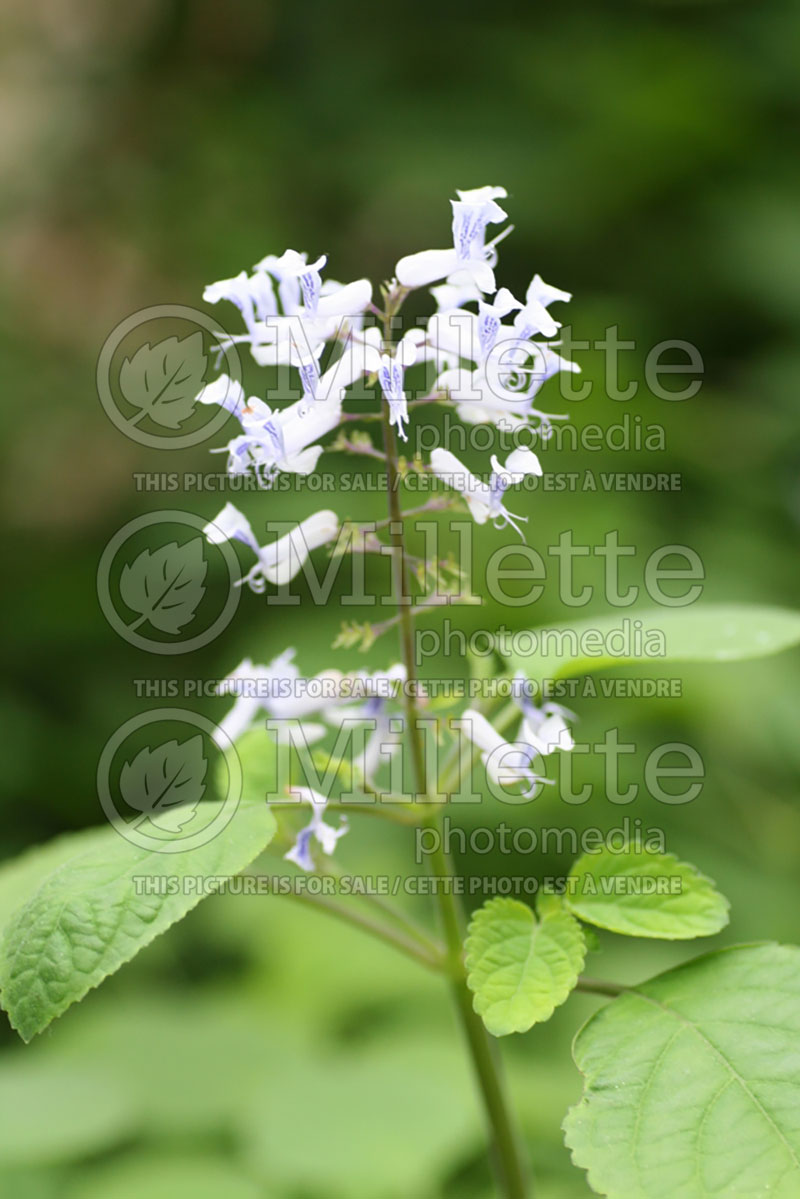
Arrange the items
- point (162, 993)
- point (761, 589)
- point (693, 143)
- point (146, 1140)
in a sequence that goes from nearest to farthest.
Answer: point (146, 1140) → point (162, 993) → point (761, 589) → point (693, 143)

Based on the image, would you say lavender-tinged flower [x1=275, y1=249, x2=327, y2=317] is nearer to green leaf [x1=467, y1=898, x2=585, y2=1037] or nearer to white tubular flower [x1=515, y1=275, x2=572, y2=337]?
white tubular flower [x1=515, y1=275, x2=572, y2=337]

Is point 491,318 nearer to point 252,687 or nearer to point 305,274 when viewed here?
point 305,274

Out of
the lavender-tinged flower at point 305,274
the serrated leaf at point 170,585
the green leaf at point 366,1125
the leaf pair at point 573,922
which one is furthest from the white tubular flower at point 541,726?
the serrated leaf at point 170,585

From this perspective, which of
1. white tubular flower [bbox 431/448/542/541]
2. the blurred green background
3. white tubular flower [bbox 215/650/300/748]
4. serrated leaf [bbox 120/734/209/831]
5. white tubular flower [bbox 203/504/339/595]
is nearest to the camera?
white tubular flower [bbox 431/448/542/541]

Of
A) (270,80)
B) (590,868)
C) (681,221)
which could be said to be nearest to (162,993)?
(590,868)

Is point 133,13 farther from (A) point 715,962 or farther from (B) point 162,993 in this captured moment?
(A) point 715,962

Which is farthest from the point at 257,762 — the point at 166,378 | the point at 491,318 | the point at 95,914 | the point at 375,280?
the point at 375,280

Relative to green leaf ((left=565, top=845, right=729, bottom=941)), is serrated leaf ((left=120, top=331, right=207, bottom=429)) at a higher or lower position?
Result: higher

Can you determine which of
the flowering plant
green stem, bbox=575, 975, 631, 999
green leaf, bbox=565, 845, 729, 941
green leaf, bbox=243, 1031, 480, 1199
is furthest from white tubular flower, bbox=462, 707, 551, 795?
green leaf, bbox=243, 1031, 480, 1199
